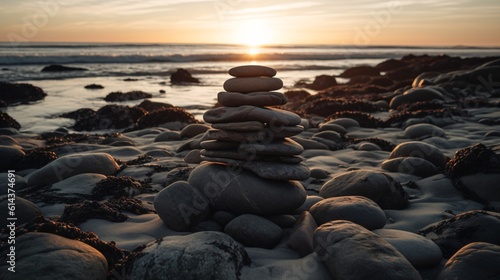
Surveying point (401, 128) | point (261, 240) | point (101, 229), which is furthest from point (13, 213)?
point (401, 128)

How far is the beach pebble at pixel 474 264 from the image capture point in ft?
8.60

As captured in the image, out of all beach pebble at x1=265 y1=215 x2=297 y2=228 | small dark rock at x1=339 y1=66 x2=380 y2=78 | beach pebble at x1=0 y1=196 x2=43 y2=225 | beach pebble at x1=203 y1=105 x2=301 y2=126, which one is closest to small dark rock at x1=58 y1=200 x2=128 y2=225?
beach pebble at x1=0 y1=196 x2=43 y2=225

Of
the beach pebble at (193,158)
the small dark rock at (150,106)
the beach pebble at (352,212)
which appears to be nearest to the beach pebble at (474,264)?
the beach pebble at (352,212)

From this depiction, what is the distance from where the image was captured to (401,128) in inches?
381

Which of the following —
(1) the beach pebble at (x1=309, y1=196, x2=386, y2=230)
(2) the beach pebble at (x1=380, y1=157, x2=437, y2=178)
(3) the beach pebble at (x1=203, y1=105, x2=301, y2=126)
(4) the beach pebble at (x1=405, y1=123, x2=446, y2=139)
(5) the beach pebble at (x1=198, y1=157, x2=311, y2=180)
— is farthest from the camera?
(4) the beach pebble at (x1=405, y1=123, x2=446, y2=139)

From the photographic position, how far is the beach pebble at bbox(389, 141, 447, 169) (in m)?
5.70

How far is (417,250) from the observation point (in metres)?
2.99

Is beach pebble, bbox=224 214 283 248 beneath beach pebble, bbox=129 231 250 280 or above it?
beneath

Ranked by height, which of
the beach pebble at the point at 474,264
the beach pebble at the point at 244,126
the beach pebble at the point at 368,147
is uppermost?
the beach pebble at the point at 244,126

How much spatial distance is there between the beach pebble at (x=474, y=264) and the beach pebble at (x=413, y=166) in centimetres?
263

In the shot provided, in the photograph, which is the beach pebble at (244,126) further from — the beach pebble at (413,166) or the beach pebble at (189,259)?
the beach pebble at (413,166)

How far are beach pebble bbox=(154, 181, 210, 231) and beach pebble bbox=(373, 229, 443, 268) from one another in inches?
71.1

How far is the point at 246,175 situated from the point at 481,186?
2880 millimetres

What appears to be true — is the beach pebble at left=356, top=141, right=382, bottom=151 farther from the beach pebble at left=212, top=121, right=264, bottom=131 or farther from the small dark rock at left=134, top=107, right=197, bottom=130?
the small dark rock at left=134, top=107, right=197, bottom=130
